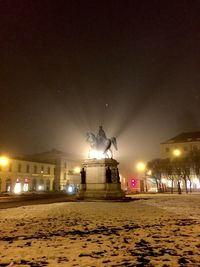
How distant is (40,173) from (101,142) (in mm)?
56848

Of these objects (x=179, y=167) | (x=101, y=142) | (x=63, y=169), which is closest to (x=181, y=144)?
(x=179, y=167)

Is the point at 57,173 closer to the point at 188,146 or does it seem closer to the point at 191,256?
the point at 188,146

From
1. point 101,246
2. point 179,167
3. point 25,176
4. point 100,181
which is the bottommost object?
point 101,246

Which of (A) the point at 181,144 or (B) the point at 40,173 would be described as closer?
(B) the point at 40,173

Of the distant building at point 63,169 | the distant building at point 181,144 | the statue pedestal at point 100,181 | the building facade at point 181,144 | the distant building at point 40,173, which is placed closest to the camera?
the statue pedestal at point 100,181

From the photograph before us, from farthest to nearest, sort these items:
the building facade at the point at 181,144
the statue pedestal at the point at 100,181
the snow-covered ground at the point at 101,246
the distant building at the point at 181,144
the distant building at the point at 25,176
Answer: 1. the distant building at the point at 181,144
2. the building facade at the point at 181,144
3. the distant building at the point at 25,176
4. the statue pedestal at the point at 100,181
5. the snow-covered ground at the point at 101,246

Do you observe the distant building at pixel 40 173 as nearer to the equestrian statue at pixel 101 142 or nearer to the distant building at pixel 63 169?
the distant building at pixel 63 169

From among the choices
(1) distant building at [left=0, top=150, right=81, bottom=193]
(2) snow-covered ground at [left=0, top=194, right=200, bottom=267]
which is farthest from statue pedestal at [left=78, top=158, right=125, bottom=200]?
(1) distant building at [left=0, top=150, right=81, bottom=193]

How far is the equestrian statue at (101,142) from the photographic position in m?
33.2

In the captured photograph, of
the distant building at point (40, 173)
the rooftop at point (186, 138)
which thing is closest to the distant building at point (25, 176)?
the distant building at point (40, 173)

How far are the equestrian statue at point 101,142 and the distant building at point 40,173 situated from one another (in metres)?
43.9

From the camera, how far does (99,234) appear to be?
9180mm

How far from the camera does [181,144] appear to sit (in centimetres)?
9262

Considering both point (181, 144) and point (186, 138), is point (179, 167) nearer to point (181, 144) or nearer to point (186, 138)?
point (181, 144)
